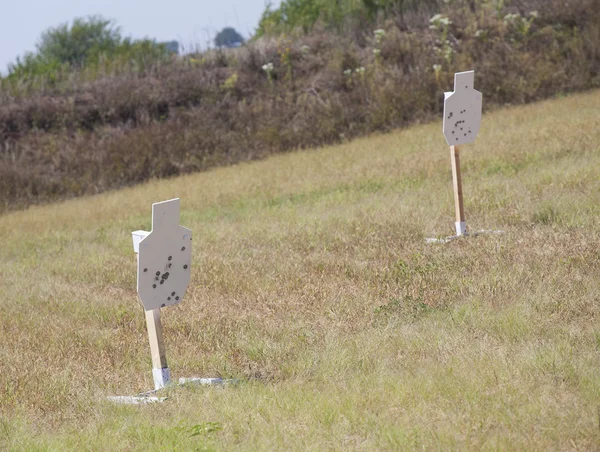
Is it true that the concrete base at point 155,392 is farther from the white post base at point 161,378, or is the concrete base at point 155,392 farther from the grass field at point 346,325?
the grass field at point 346,325

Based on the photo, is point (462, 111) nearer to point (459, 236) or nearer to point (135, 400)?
point (459, 236)

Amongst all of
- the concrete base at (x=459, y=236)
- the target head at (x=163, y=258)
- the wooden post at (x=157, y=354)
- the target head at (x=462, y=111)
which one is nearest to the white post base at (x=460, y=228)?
the concrete base at (x=459, y=236)

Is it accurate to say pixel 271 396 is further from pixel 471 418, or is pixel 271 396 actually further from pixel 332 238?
pixel 332 238

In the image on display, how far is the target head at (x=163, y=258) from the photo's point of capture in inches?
244

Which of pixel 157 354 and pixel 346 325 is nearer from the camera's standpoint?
pixel 157 354

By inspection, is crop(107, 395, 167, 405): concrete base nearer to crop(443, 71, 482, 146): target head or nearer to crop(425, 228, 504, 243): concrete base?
crop(425, 228, 504, 243): concrete base

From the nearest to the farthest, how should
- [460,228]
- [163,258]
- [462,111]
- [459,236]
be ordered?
[163,258] < [459,236] < [460,228] < [462,111]

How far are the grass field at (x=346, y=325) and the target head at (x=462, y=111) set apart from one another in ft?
3.68

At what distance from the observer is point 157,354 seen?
250 inches

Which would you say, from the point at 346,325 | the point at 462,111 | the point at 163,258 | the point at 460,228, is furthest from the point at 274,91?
the point at 163,258

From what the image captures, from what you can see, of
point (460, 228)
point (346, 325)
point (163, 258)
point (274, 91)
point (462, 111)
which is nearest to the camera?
point (163, 258)

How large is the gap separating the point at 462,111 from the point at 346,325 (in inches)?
177

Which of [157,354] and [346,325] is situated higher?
[157,354]

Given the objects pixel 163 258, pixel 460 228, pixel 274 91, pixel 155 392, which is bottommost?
pixel 155 392
